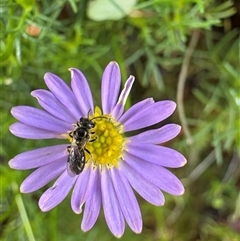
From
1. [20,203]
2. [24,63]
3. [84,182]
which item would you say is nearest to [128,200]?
[84,182]

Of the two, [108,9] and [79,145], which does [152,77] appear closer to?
[108,9]

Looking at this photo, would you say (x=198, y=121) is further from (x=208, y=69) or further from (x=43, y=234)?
(x=43, y=234)

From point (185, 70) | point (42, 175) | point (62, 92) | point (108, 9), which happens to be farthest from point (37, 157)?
point (185, 70)

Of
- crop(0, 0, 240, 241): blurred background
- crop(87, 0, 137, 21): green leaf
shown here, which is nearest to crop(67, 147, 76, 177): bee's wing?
crop(0, 0, 240, 241): blurred background

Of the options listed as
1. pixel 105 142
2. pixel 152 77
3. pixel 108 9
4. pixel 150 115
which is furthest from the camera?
pixel 152 77

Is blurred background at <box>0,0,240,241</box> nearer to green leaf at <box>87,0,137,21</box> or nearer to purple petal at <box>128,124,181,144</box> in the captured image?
green leaf at <box>87,0,137,21</box>

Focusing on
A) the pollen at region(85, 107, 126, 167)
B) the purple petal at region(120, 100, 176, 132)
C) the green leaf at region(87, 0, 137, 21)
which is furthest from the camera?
the green leaf at region(87, 0, 137, 21)

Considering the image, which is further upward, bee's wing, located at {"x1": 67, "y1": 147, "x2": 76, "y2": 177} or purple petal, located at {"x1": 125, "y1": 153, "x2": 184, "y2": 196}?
bee's wing, located at {"x1": 67, "y1": 147, "x2": 76, "y2": 177}

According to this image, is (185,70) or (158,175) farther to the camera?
(185,70)
